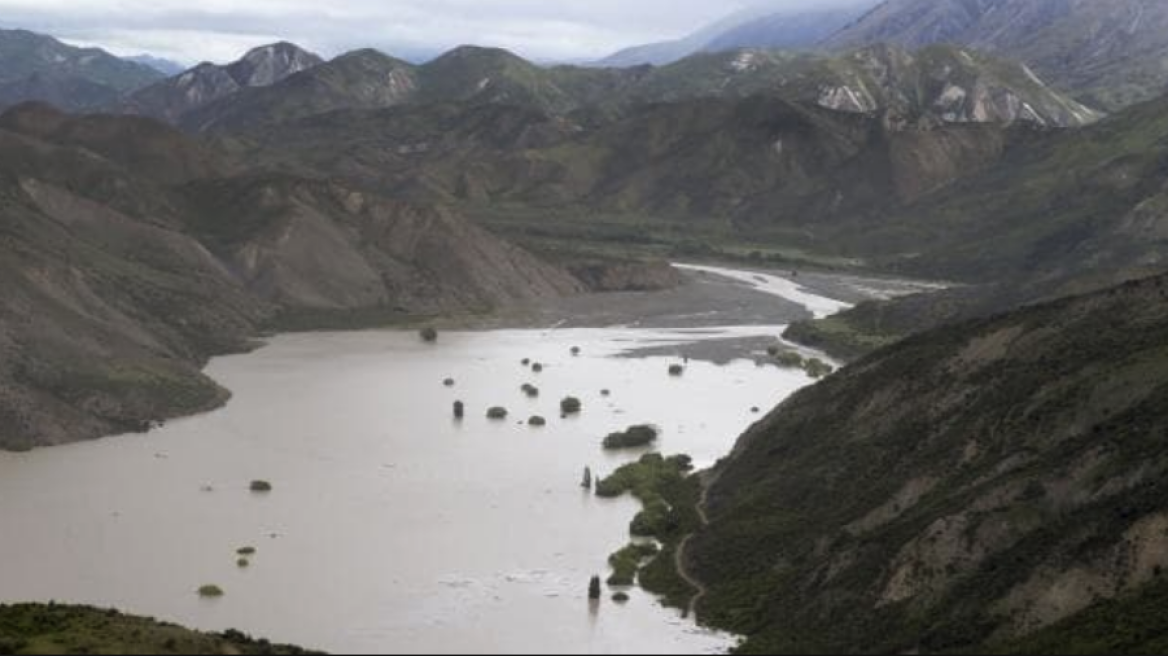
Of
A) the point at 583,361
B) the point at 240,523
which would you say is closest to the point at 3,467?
the point at 240,523

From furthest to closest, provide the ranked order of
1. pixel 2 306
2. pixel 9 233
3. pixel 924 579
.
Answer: pixel 9 233, pixel 2 306, pixel 924 579

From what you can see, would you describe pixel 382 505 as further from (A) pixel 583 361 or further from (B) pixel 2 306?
(A) pixel 583 361

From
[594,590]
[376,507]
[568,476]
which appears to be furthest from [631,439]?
[594,590]

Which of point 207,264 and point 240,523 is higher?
point 207,264

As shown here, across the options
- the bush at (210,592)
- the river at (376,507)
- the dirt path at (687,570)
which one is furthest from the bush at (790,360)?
the bush at (210,592)

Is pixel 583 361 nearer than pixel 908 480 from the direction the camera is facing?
No

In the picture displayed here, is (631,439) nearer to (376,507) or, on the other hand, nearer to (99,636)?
(376,507)

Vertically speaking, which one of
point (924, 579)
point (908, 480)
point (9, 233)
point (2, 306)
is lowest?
point (924, 579)
